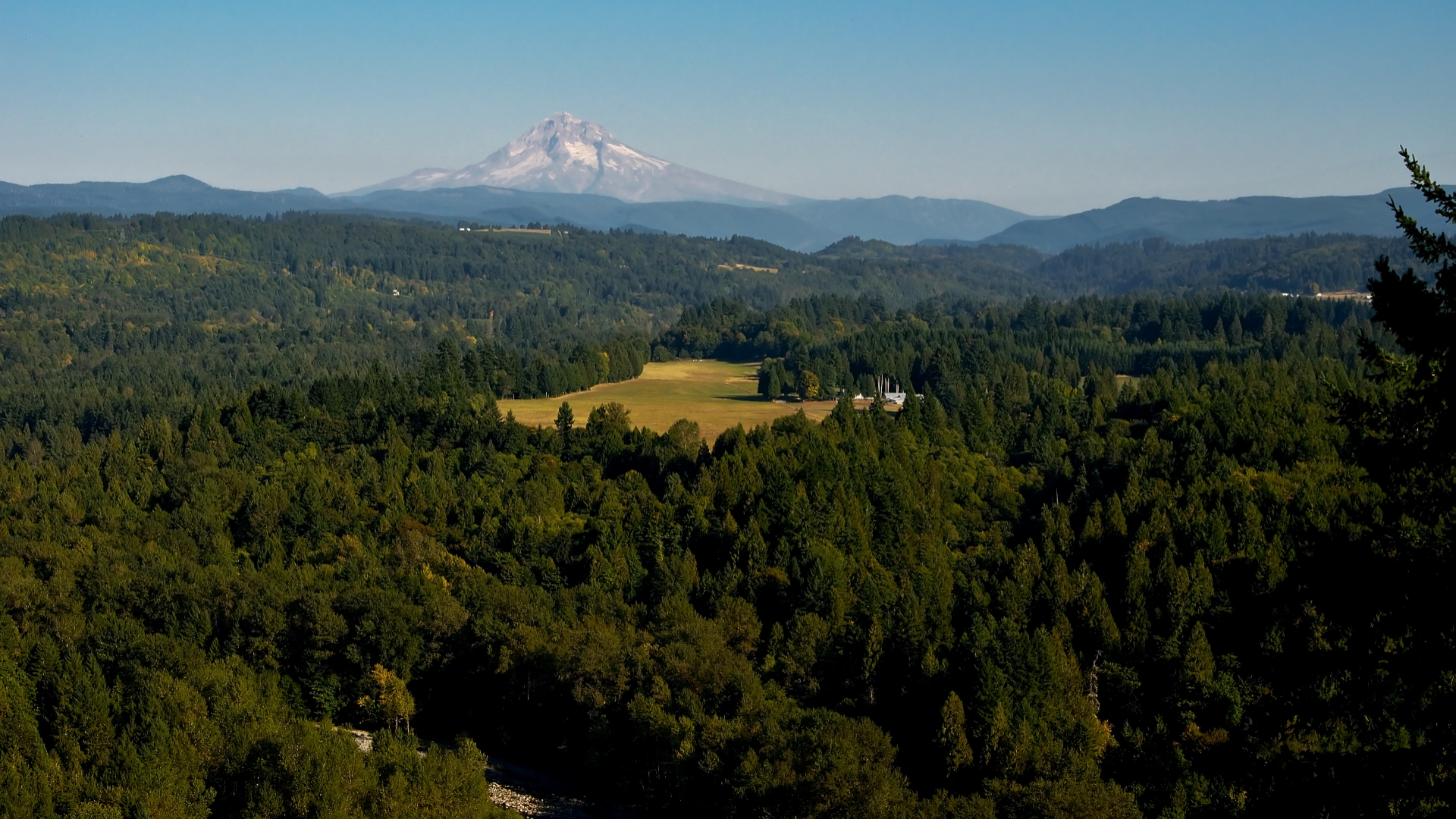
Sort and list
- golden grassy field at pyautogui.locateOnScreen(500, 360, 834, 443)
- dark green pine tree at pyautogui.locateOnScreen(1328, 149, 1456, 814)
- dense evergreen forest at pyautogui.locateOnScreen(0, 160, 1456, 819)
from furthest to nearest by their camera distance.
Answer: golden grassy field at pyautogui.locateOnScreen(500, 360, 834, 443), dense evergreen forest at pyautogui.locateOnScreen(0, 160, 1456, 819), dark green pine tree at pyautogui.locateOnScreen(1328, 149, 1456, 814)

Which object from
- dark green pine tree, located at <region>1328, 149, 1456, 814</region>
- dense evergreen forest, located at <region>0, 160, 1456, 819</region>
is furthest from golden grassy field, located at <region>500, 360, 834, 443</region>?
dark green pine tree, located at <region>1328, 149, 1456, 814</region>

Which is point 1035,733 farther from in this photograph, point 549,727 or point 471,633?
point 471,633

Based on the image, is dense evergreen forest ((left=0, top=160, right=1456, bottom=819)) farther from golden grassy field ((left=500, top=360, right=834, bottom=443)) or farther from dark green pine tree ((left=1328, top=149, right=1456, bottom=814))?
golden grassy field ((left=500, top=360, right=834, bottom=443))

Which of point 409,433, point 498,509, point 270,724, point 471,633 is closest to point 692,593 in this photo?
point 471,633

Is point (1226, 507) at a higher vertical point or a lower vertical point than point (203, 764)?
higher

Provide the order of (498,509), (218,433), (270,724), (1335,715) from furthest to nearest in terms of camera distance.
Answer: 1. (218,433)
2. (498,509)
3. (270,724)
4. (1335,715)

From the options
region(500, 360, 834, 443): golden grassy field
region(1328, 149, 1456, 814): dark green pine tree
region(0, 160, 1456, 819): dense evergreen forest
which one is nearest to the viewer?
region(1328, 149, 1456, 814): dark green pine tree

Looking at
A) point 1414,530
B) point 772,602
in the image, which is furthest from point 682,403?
point 1414,530
